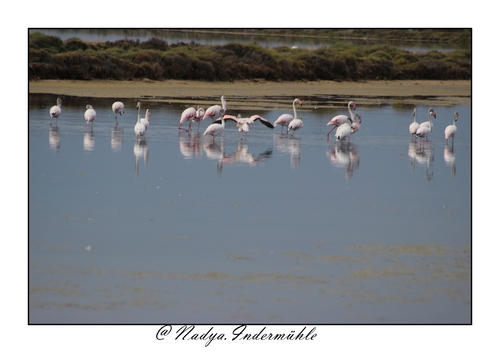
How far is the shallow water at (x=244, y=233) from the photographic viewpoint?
22.1 ft

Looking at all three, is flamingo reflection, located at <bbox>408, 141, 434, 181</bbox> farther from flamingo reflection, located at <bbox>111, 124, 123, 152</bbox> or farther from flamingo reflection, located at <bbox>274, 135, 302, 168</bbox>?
flamingo reflection, located at <bbox>111, 124, 123, 152</bbox>

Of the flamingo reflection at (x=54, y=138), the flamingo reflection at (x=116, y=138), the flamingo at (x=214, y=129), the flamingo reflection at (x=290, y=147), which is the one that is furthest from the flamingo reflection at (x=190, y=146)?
the flamingo reflection at (x=54, y=138)

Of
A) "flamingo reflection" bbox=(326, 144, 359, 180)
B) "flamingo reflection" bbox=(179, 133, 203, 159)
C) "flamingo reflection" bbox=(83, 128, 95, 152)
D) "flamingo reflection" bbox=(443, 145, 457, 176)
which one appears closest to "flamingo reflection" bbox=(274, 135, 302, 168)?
"flamingo reflection" bbox=(326, 144, 359, 180)

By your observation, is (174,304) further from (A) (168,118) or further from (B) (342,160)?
(A) (168,118)

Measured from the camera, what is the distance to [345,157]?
14438mm

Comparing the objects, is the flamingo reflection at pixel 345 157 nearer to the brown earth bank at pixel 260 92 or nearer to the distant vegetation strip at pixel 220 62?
the brown earth bank at pixel 260 92

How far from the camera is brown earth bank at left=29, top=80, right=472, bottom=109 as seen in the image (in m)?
25.6

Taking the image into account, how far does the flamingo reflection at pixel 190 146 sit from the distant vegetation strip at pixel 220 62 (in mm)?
12223

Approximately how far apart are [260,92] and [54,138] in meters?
15.1

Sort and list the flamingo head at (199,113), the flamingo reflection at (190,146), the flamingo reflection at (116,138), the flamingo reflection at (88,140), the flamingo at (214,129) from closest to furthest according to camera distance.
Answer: the flamingo reflection at (190,146)
the flamingo reflection at (88,140)
the flamingo reflection at (116,138)
the flamingo at (214,129)
the flamingo head at (199,113)

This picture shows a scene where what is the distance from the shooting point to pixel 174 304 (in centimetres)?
666

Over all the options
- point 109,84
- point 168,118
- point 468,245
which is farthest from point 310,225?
point 109,84

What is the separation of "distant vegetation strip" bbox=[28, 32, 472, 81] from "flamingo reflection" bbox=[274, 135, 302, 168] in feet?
43.2

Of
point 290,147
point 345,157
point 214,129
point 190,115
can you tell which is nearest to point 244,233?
point 345,157
